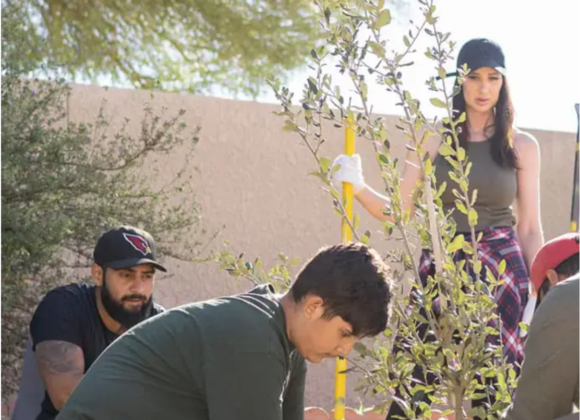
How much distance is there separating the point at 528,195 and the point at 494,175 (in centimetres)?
21

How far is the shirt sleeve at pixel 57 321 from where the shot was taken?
3.94 meters

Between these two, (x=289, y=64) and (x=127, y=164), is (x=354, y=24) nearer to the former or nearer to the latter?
(x=127, y=164)

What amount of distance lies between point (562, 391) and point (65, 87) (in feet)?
12.9

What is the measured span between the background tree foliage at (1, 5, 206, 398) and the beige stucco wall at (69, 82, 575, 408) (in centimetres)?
36

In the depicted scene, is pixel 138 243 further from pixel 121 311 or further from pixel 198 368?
pixel 198 368

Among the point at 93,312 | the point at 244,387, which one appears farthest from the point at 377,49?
the point at 93,312

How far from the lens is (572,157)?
718 cm

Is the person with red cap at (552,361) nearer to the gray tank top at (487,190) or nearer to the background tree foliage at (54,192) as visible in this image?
the gray tank top at (487,190)

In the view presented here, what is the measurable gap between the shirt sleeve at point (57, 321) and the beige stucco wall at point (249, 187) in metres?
2.23

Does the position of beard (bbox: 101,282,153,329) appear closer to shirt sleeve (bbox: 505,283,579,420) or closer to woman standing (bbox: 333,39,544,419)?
woman standing (bbox: 333,39,544,419)

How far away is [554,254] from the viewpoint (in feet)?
9.14

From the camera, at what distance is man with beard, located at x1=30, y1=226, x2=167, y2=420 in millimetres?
A: 3871

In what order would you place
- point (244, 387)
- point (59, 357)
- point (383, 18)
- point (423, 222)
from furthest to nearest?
point (59, 357)
point (423, 222)
point (383, 18)
point (244, 387)

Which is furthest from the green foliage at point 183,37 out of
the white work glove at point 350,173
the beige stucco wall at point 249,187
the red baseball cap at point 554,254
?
the red baseball cap at point 554,254
